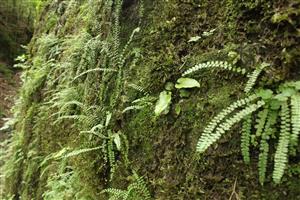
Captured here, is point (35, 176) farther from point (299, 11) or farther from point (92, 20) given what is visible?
point (299, 11)

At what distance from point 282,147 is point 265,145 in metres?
0.15

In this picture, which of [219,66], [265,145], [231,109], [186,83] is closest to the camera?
[265,145]

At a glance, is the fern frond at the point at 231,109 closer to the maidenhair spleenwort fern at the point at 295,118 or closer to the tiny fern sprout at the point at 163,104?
the maidenhair spleenwort fern at the point at 295,118

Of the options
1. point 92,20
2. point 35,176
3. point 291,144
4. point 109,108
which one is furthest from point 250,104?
point 35,176

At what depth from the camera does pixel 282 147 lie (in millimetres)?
2023

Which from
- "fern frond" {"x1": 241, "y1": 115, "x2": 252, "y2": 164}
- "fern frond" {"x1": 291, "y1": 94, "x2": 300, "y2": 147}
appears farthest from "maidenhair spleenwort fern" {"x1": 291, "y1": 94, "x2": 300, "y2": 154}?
"fern frond" {"x1": 241, "y1": 115, "x2": 252, "y2": 164}

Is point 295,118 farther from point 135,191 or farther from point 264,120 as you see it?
point 135,191

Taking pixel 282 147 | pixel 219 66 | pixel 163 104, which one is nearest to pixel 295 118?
pixel 282 147

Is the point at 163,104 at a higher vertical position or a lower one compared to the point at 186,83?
lower

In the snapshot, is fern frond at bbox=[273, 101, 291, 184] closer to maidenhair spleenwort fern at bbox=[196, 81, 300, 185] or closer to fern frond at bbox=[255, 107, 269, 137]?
maidenhair spleenwort fern at bbox=[196, 81, 300, 185]

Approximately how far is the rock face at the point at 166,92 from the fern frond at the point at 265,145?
0.07m

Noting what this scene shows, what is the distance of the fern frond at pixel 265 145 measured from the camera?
2.16m

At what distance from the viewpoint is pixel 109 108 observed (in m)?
3.55

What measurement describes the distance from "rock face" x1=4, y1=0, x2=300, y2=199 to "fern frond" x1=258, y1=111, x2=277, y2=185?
0.07 metres
